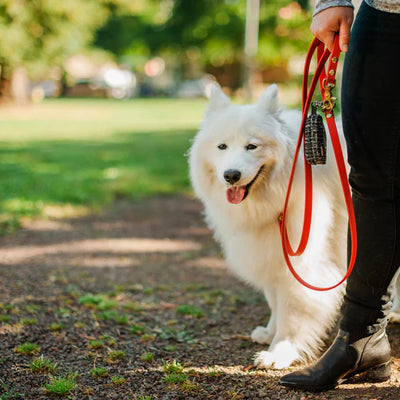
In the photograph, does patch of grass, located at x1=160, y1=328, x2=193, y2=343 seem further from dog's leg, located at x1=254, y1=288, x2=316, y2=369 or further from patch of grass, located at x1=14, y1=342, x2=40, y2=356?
patch of grass, located at x1=14, y1=342, x2=40, y2=356

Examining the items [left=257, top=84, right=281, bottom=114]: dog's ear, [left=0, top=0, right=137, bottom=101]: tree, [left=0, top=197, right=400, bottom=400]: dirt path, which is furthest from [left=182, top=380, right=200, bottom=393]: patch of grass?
[left=0, top=0, right=137, bottom=101]: tree

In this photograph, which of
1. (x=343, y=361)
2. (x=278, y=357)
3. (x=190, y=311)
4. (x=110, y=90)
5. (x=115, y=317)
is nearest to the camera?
(x=343, y=361)

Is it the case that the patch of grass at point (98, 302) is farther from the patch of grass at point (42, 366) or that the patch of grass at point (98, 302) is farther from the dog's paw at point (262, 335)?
the dog's paw at point (262, 335)

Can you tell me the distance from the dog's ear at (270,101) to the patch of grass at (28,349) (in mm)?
1848

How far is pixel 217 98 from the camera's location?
118 inches

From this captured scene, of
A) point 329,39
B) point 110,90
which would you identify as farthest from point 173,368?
point 110,90

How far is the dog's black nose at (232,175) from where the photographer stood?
2621mm

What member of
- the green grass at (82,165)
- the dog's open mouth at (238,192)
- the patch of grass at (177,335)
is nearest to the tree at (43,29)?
the green grass at (82,165)

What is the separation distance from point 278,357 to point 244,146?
1157 millimetres

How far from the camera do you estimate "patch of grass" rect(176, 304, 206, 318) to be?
3.42m

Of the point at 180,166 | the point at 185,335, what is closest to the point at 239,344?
the point at 185,335

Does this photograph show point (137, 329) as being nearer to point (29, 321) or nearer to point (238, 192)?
point (29, 321)

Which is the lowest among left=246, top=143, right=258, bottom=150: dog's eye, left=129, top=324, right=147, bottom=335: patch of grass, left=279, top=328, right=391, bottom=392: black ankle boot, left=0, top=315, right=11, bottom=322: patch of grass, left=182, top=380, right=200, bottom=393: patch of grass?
left=129, top=324, right=147, bottom=335: patch of grass

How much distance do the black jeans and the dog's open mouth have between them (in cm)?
72
